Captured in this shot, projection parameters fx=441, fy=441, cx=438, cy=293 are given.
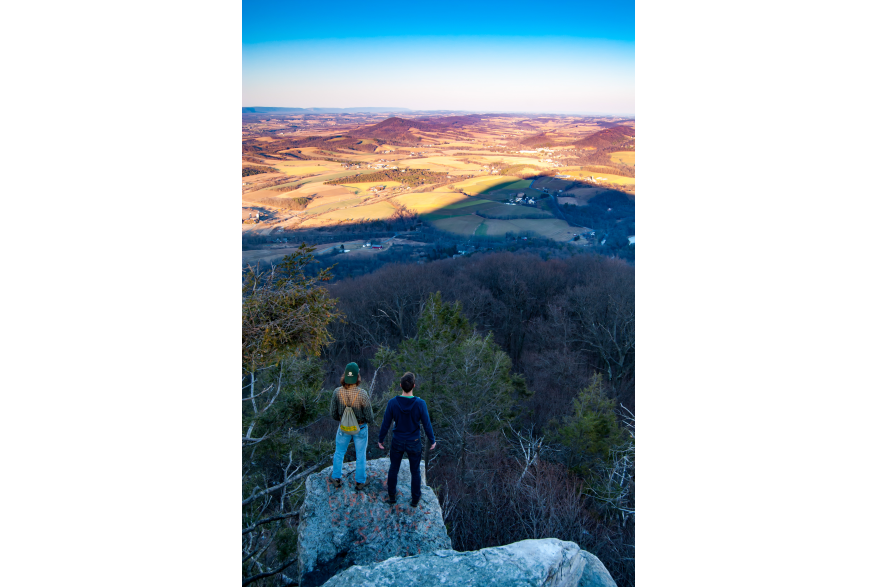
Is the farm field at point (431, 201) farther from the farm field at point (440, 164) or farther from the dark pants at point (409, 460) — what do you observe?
the dark pants at point (409, 460)

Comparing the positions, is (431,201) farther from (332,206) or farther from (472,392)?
(472,392)

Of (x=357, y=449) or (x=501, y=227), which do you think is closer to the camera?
(x=357, y=449)

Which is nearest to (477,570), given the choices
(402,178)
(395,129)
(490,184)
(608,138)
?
(402,178)

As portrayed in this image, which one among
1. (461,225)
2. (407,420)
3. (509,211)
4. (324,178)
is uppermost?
(324,178)
